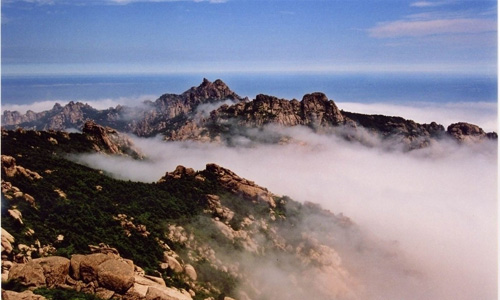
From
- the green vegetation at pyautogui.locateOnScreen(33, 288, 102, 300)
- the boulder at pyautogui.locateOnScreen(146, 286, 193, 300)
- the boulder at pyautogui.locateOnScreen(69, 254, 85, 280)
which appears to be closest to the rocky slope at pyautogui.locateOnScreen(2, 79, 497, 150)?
the boulder at pyautogui.locateOnScreen(146, 286, 193, 300)

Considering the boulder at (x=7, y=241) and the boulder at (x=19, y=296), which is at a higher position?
the boulder at (x=7, y=241)

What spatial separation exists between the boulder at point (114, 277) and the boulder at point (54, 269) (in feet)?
5.08

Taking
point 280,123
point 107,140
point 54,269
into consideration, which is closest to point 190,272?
point 54,269

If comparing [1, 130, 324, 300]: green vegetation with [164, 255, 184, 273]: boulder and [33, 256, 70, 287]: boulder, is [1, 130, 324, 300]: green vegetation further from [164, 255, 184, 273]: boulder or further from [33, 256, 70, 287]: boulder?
[33, 256, 70, 287]: boulder

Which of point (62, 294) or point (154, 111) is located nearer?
point (62, 294)

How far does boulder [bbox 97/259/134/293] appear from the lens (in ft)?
60.5

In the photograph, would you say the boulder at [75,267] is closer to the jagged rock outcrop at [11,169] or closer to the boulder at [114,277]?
the boulder at [114,277]

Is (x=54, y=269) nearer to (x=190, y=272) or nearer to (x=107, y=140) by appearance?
(x=190, y=272)

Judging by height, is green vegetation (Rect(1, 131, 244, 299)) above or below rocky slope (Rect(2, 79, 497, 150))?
below

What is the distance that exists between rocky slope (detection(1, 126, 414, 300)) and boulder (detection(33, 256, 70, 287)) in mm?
43

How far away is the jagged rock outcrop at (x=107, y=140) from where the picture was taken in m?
55.4

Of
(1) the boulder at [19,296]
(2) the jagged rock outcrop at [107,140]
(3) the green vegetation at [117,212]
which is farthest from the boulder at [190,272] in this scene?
(2) the jagged rock outcrop at [107,140]

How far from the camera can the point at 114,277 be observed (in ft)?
60.5

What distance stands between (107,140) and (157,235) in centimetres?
2827
